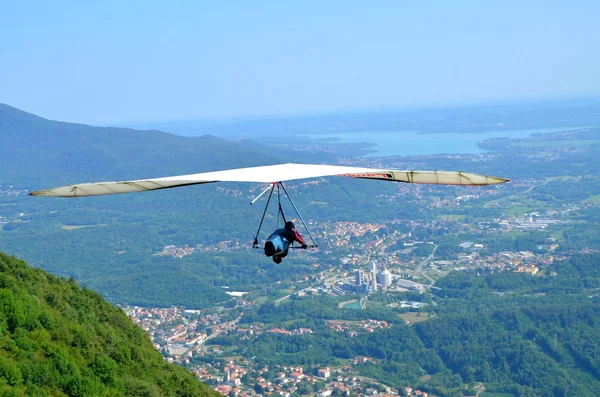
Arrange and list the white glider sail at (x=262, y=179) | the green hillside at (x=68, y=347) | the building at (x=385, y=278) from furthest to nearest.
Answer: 1. the building at (x=385, y=278)
2. the green hillside at (x=68, y=347)
3. the white glider sail at (x=262, y=179)

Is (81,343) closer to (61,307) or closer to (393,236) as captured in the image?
(61,307)

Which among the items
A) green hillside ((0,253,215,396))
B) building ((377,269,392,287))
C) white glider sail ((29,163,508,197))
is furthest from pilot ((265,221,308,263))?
building ((377,269,392,287))

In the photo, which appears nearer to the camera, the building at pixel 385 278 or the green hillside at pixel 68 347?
the green hillside at pixel 68 347

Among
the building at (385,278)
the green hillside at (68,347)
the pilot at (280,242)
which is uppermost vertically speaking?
the pilot at (280,242)

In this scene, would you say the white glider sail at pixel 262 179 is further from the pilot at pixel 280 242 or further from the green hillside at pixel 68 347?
the green hillside at pixel 68 347

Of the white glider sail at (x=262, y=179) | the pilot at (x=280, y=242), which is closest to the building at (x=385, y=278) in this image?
the pilot at (x=280, y=242)

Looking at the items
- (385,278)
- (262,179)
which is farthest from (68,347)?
(385,278)

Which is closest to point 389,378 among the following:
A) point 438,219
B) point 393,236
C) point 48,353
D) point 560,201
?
point 48,353
